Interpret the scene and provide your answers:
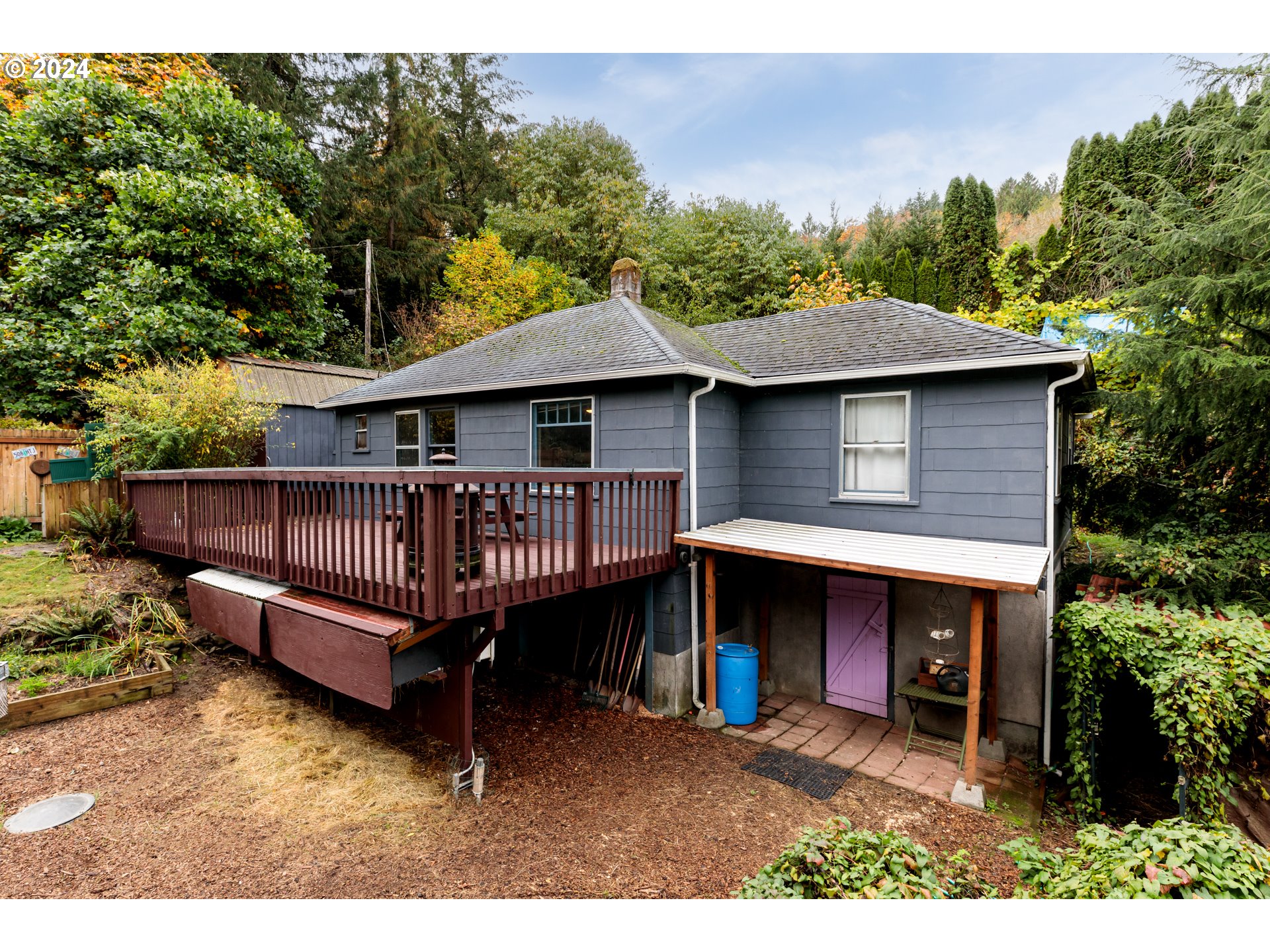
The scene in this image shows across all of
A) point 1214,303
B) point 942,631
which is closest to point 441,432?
point 942,631

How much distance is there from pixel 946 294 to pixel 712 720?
1749 cm

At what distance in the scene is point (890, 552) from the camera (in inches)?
233

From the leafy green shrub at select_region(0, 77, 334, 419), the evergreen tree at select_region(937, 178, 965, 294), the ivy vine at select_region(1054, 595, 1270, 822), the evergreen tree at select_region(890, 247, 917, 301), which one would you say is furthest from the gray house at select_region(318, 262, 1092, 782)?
the evergreen tree at select_region(937, 178, 965, 294)

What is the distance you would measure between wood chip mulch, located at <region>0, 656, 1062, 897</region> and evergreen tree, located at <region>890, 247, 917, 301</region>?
17.3 metres

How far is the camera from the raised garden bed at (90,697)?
205 inches

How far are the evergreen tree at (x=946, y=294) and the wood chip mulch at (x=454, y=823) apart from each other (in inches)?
680

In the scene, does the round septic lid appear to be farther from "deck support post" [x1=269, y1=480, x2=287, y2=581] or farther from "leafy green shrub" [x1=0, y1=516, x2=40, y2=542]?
"leafy green shrub" [x1=0, y1=516, x2=40, y2=542]

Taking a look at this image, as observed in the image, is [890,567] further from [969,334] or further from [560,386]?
[560,386]

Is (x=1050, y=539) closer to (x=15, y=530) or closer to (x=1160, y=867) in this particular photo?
(x=1160, y=867)

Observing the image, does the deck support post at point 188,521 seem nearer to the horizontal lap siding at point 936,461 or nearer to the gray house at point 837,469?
the gray house at point 837,469

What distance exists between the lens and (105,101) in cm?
1217

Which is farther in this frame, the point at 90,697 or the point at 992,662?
the point at 992,662

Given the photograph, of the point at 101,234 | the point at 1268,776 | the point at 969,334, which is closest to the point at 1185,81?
the point at 969,334

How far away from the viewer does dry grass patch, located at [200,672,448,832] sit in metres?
4.58
